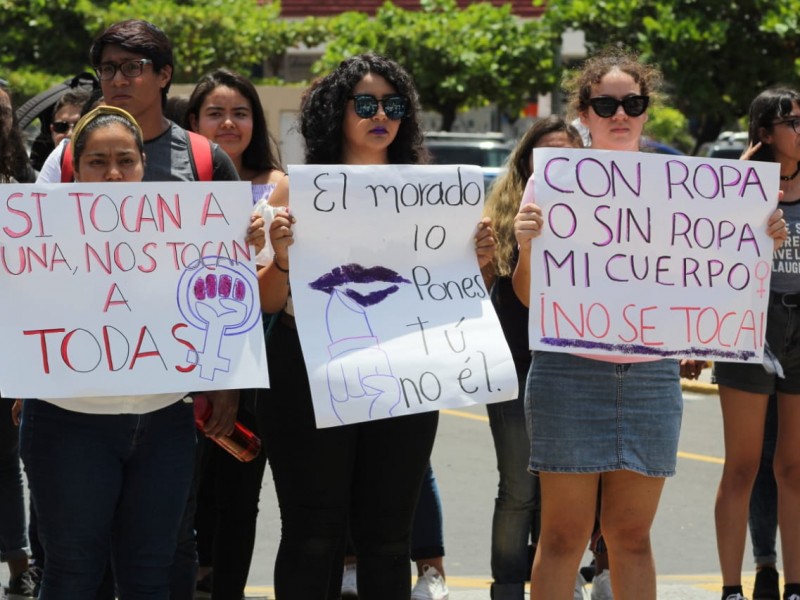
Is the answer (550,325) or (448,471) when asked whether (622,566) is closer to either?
(550,325)

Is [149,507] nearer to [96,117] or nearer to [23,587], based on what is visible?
[96,117]

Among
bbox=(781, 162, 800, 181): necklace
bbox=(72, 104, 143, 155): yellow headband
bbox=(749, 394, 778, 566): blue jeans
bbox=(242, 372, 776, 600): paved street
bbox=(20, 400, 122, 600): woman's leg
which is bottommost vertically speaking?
bbox=(242, 372, 776, 600): paved street

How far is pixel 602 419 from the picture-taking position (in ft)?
12.8

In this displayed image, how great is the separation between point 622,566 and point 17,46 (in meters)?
19.2

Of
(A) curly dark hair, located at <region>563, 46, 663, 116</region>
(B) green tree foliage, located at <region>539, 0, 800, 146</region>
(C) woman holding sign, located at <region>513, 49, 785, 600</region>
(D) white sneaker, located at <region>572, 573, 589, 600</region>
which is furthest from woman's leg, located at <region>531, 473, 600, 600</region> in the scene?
(B) green tree foliage, located at <region>539, 0, 800, 146</region>

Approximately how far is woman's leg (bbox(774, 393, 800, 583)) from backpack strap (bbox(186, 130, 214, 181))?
2.15m

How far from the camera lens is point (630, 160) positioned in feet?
13.0

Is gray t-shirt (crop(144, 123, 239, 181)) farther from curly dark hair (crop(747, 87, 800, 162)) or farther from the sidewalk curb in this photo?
the sidewalk curb

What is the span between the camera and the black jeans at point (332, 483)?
3.77m

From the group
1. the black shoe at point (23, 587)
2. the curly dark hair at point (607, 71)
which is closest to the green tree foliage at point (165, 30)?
the black shoe at point (23, 587)

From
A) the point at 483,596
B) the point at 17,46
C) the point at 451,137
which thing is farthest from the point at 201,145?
the point at 17,46

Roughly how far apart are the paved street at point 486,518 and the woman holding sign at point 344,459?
1.35 meters

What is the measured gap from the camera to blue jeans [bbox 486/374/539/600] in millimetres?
4613

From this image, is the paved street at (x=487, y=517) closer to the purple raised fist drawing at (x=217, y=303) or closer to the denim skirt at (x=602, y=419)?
the denim skirt at (x=602, y=419)
